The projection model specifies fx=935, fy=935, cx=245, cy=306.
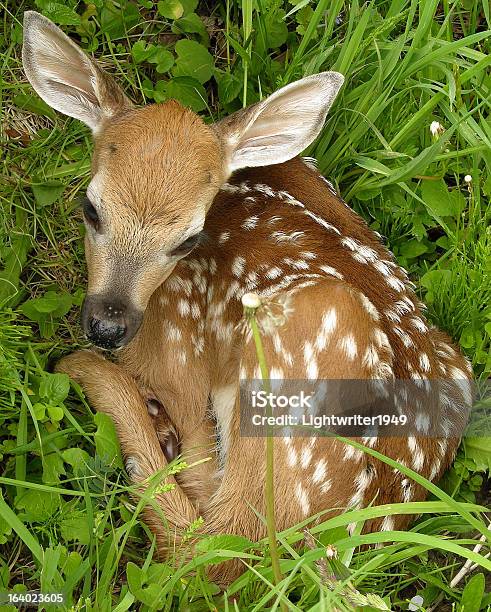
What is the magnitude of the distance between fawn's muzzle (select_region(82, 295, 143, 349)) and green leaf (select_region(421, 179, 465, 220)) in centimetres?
155

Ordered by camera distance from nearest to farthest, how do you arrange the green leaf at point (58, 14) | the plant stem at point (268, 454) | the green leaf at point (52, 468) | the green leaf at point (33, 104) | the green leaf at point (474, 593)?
1. the plant stem at point (268, 454)
2. the green leaf at point (474, 593)
3. the green leaf at point (52, 468)
4. the green leaf at point (58, 14)
5. the green leaf at point (33, 104)

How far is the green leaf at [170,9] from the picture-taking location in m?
4.31

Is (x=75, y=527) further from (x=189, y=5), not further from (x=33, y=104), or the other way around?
(x=189, y=5)

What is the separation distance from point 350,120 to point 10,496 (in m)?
2.19

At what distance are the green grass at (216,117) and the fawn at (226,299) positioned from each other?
0.62 feet

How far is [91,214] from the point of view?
332 centimetres

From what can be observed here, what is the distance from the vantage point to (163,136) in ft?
11.0

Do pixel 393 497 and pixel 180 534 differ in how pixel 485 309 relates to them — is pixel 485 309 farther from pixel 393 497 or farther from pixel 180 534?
pixel 180 534

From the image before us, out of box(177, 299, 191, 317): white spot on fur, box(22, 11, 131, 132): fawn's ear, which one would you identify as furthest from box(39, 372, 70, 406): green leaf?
box(22, 11, 131, 132): fawn's ear

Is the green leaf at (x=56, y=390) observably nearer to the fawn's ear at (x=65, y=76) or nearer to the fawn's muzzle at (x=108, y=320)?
the fawn's muzzle at (x=108, y=320)

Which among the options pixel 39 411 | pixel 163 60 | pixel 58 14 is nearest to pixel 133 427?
pixel 39 411

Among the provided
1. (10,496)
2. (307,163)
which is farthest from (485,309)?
A: (10,496)

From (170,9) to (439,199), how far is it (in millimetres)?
1515

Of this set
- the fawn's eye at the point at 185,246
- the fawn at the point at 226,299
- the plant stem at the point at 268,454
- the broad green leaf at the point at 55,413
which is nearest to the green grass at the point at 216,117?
the broad green leaf at the point at 55,413
